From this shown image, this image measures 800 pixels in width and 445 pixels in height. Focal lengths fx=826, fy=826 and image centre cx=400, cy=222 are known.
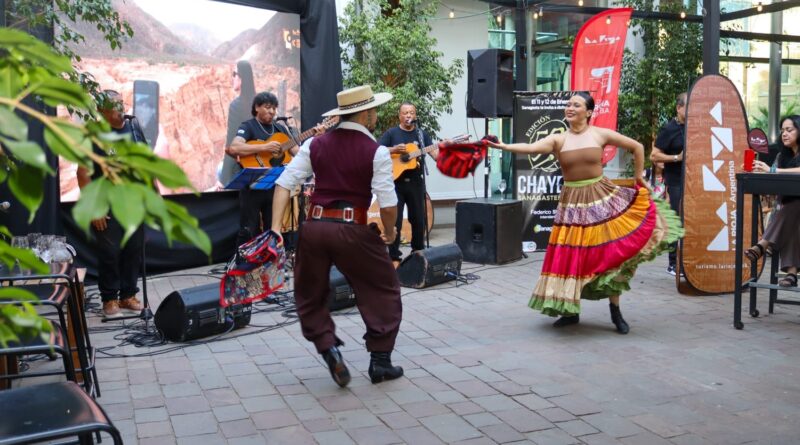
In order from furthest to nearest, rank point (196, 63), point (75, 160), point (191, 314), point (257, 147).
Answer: point (196, 63) < point (257, 147) < point (191, 314) < point (75, 160)

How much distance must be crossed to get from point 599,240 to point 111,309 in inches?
157

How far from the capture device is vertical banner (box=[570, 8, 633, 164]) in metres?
10.0

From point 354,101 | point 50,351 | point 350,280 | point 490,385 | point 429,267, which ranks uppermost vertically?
point 354,101

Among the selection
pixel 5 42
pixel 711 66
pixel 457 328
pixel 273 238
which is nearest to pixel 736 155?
pixel 711 66

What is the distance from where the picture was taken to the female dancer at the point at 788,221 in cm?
704

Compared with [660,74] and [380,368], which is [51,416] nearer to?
[380,368]

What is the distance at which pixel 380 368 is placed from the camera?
491cm

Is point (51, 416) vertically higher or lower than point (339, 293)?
higher

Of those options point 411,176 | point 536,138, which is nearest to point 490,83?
point 536,138

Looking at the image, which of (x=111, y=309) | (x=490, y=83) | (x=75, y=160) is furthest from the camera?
(x=490, y=83)

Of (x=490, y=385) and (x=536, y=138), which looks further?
(x=536, y=138)

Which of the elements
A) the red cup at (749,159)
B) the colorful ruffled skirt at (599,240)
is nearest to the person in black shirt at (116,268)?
the colorful ruffled skirt at (599,240)

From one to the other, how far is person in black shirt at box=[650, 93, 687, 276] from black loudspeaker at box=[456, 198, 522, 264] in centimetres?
180

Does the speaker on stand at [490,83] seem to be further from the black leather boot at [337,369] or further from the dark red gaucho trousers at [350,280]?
the black leather boot at [337,369]
